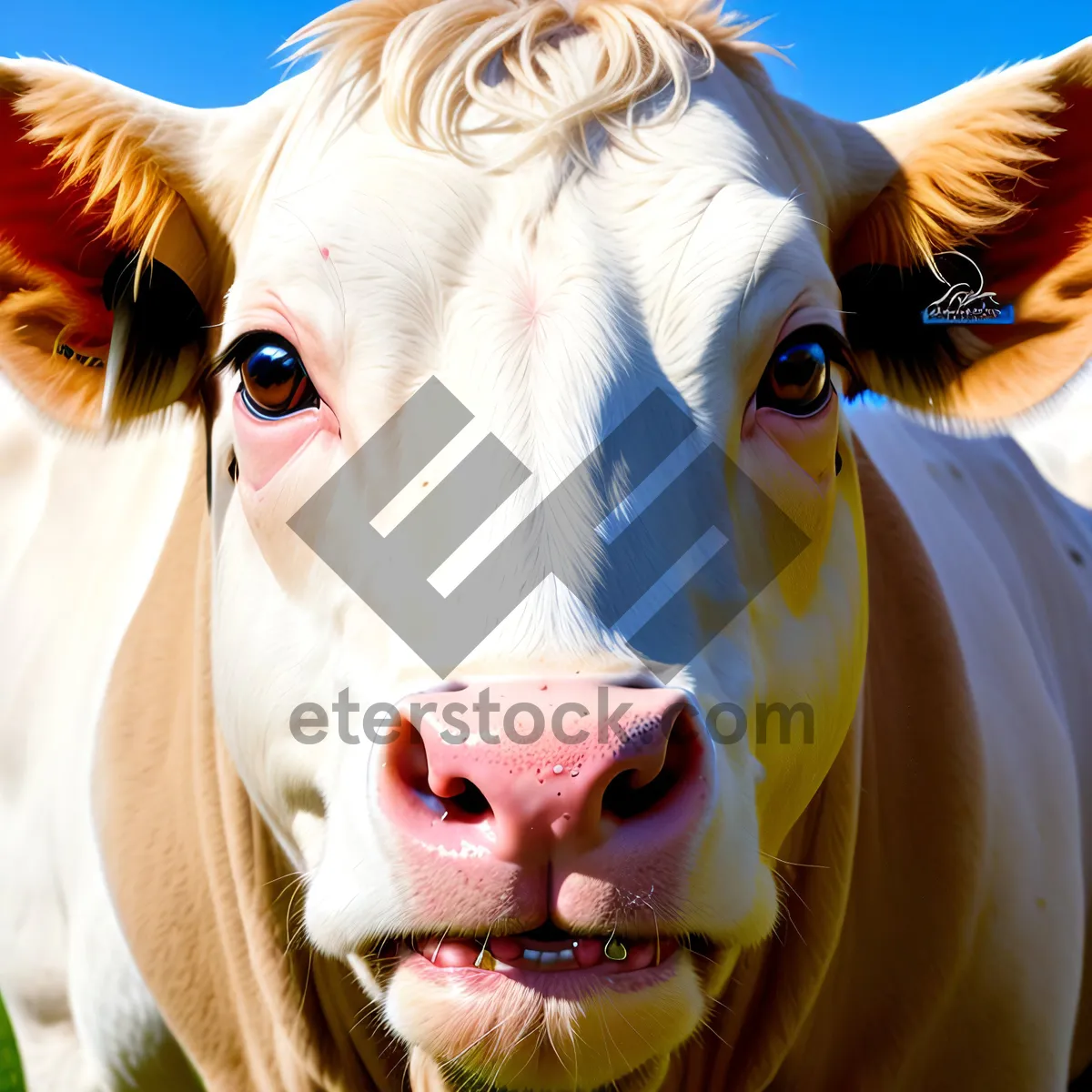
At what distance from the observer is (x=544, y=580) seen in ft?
5.32

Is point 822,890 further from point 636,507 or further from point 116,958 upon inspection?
point 116,958

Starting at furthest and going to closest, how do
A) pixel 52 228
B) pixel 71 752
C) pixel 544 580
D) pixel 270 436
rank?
pixel 71 752
pixel 52 228
pixel 270 436
pixel 544 580

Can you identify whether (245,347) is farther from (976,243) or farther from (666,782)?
Result: (976,243)

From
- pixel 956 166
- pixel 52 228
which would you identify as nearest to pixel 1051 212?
pixel 956 166

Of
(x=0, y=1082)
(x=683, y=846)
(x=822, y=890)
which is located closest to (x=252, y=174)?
(x=683, y=846)

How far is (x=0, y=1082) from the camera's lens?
5215 millimetres

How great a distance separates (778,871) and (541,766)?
1256 mm

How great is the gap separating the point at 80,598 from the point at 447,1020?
246cm

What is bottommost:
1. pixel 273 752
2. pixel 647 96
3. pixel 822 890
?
pixel 822 890

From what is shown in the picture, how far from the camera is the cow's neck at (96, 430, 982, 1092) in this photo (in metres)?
2.49

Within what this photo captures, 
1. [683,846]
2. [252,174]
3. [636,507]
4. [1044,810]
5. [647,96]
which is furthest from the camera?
[1044,810]

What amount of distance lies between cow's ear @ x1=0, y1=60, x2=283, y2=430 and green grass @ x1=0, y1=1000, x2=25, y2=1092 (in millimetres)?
3958

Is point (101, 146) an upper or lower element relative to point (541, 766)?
upper

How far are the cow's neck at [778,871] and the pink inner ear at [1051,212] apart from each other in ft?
1.89
